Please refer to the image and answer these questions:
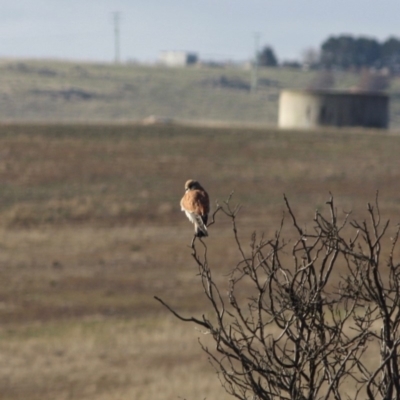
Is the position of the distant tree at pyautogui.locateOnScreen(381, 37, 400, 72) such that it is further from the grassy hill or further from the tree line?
the grassy hill

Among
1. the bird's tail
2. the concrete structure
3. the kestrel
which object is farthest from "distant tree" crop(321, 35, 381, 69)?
the bird's tail

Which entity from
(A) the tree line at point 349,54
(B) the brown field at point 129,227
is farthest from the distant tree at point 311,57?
(B) the brown field at point 129,227

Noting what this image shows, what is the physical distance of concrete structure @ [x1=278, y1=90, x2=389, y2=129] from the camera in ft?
240

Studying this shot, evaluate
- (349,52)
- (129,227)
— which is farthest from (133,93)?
(129,227)

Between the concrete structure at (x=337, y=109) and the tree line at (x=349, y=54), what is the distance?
88345 mm

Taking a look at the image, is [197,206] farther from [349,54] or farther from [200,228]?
[349,54]

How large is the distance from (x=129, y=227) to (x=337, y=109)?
33296mm

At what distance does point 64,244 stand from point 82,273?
508 centimetres

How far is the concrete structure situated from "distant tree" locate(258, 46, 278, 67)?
3473 inches

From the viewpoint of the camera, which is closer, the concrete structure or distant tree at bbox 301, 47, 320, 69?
the concrete structure

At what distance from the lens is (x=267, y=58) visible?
539 ft

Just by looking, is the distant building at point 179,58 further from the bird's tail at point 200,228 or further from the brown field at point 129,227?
the bird's tail at point 200,228

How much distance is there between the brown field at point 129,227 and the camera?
73.7 feet

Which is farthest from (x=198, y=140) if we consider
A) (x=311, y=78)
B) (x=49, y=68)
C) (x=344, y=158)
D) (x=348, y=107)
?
(x=311, y=78)
